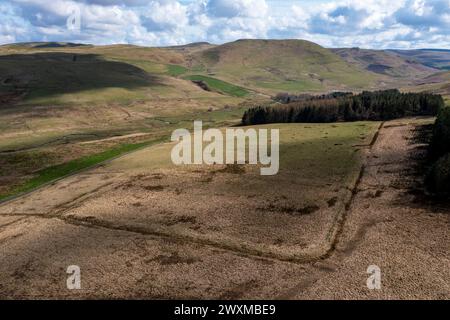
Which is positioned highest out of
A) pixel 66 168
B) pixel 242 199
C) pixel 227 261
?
pixel 242 199

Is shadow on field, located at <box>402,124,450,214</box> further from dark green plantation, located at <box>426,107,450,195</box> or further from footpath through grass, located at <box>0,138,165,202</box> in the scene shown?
footpath through grass, located at <box>0,138,165,202</box>

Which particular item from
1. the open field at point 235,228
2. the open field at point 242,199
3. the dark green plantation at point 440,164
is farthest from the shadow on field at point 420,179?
the open field at point 242,199

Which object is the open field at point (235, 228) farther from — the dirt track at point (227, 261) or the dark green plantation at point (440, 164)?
the dark green plantation at point (440, 164)

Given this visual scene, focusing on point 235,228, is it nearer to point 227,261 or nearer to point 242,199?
point 227,261

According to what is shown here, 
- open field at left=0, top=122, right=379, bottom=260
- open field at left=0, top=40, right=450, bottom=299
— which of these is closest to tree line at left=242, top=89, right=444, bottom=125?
open field at left=0, top=40, right=450, bottom=299

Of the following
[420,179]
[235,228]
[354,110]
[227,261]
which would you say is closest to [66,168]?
[235,228]

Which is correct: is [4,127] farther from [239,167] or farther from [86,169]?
[239,167]
